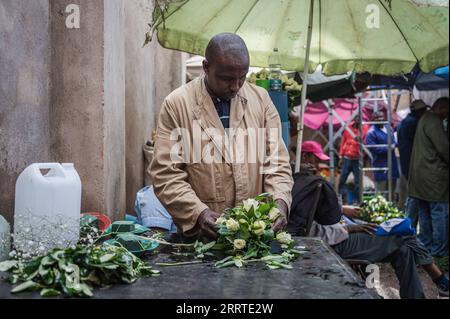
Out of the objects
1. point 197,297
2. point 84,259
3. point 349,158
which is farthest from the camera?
point 349,158

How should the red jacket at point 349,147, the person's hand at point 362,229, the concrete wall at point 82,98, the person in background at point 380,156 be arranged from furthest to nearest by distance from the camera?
the red jacket at point 349,147 → the person in background at point 380,156 → the person's hand at point 362,229 → the concrete wall at point 82,98

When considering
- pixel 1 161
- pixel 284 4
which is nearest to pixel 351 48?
pixel 284 4

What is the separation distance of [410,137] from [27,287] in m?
7.81

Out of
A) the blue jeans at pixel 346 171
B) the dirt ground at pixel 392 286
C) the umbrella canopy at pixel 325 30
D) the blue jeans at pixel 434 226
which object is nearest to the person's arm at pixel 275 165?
the umbrella canopy at pixel 325 30

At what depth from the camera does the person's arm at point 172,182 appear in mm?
3078

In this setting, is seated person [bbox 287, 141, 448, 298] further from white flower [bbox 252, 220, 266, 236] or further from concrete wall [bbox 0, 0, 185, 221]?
white flower [bbox 252, 220, 266, 236]

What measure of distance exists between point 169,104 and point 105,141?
976 millimetres

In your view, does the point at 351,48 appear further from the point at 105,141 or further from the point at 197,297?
the point at 197,297

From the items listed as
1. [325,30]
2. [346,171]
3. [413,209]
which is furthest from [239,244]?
[346,171]

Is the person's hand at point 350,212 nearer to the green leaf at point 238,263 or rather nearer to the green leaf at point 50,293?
the green leaf at point 238,263

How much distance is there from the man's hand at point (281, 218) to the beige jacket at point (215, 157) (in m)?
0.04

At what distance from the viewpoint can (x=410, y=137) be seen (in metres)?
8.98

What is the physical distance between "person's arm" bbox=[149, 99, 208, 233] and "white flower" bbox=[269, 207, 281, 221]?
1.18ft

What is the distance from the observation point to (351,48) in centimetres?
516
